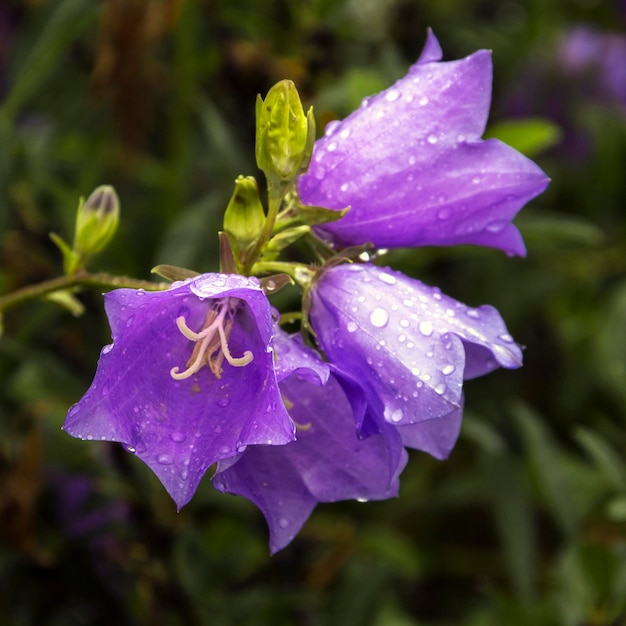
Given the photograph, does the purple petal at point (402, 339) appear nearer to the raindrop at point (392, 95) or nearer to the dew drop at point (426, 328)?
the dew drop at point (426, 328)

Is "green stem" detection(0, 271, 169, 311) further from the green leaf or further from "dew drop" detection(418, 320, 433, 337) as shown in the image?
the green leaf

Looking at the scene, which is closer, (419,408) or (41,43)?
(419,408)

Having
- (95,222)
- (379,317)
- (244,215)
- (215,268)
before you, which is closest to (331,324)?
(379,317)

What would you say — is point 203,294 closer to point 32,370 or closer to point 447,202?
point 447,202

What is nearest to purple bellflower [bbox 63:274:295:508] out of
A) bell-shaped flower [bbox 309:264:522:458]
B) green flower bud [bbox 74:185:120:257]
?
bell-shaped flower [bbox 309:264:522:458]

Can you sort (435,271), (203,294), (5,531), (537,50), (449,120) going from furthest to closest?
(537,50), (435,271), (5,531), (449,120), (203,294)

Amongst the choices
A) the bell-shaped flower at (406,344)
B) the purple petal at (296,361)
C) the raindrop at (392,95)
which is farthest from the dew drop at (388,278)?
the raindrop at (392,95)

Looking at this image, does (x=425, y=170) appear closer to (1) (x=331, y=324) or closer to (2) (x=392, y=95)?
(2) (x=392, y=95)

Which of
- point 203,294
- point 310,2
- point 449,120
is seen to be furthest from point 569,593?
point 310,2
